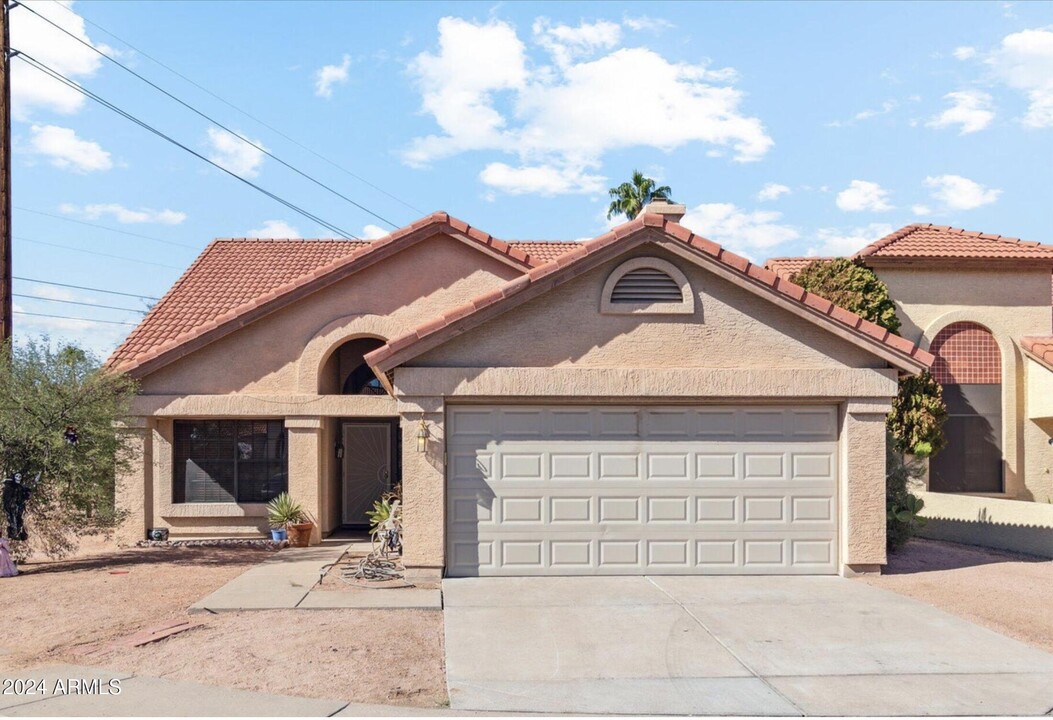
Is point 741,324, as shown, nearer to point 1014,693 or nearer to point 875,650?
point 875,650

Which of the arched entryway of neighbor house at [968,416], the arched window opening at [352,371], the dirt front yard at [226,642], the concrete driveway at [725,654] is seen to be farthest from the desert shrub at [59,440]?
the arched entryway of neighbor house at [968,416]

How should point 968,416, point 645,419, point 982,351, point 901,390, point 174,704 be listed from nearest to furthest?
point 174,704 < point 645,419 < point 901,390 < point 968,416 < point 982,351

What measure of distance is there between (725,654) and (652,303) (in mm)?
5031

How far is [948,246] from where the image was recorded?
19797mm

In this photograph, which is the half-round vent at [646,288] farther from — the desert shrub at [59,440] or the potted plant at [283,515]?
the desert shrub at [59,440]

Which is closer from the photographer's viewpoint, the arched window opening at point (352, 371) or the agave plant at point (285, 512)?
the agave plant at point (285, 512)

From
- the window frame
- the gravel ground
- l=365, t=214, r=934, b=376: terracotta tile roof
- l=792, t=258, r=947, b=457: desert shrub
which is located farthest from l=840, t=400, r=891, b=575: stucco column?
l=792, t=258, r=947, b=457: desert shrub

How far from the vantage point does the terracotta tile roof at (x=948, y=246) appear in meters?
19.1

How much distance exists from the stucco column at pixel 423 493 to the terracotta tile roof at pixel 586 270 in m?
0.75

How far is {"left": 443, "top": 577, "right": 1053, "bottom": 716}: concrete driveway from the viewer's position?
7.02 meters

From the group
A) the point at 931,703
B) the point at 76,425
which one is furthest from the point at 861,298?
the point at 76,425

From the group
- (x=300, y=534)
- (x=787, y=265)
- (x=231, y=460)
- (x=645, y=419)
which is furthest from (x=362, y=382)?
(x=787, y=265)

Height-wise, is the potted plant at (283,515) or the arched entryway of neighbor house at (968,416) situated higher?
the arched entryway of neighbor house at (968,416)

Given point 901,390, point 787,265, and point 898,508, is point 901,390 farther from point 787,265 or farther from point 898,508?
point 898,508
